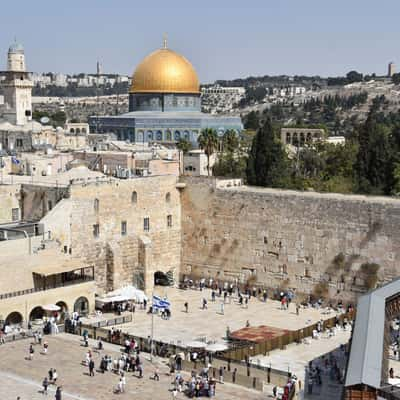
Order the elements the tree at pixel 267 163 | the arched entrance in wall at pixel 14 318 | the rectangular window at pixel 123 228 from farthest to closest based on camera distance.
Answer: the tree at pixel 267 163 < the rectangular window at pixel 123 228 < the arched entrance in wall at pixel 14 318

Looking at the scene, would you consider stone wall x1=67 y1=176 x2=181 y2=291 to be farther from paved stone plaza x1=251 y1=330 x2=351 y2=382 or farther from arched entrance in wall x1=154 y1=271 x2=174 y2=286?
paved stone plaza x1=251 y1=330 x2=351 y2=382

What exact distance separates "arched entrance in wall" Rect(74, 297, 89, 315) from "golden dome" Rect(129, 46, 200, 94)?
35.0 m

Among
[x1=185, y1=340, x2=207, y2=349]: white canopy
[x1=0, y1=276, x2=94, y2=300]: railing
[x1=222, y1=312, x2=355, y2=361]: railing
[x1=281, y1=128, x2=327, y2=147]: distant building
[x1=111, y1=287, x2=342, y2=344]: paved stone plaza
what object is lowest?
[x1=111, y1=287, x2=342, y2=344]: paved stone plaza

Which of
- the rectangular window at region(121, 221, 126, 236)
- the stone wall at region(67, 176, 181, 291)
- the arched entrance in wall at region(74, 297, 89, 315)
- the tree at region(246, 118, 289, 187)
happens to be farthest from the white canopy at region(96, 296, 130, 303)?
the tree at region(246, 118, 289, 187)

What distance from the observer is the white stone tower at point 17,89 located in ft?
229

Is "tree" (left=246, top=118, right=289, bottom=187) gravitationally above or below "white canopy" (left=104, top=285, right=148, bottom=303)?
above

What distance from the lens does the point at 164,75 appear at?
210 feet

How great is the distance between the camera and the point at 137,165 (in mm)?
41406

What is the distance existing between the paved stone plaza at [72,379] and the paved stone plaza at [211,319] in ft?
10.3

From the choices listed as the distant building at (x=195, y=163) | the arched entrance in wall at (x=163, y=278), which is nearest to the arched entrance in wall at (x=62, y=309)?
the arched entrance in wall at (x=163, y=278)

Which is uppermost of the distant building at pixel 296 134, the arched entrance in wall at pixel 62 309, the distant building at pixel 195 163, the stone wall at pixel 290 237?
the distant building at pixel 296 134

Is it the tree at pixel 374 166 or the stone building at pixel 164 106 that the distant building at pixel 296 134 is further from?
the tree at pixel 374 166

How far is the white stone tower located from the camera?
229 ft

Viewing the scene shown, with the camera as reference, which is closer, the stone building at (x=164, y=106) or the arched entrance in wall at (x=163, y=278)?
the arched entrance in wall at (x=163, y=278)
